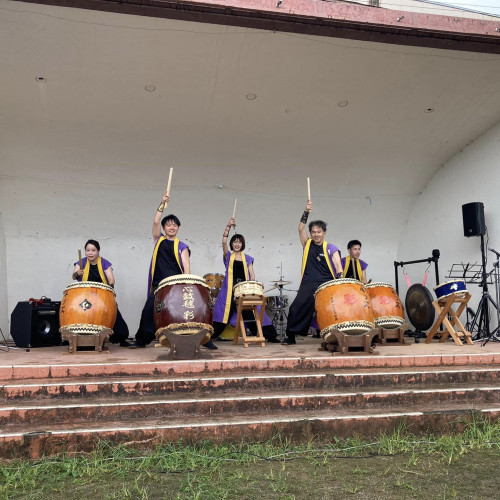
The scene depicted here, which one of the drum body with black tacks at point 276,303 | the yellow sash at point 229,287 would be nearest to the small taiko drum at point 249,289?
the yellow sash at point 229,287

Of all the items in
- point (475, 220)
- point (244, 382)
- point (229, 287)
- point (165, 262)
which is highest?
point (475, 220)

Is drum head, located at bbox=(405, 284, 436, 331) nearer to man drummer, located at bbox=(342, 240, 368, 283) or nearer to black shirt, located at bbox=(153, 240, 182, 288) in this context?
man drummer, located at bbox=(342, 240, 368, 283)

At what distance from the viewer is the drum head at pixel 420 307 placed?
585cm

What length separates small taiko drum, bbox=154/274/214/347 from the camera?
353 centimetres

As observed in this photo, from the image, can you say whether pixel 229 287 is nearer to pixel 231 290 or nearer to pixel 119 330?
pixel 231 290

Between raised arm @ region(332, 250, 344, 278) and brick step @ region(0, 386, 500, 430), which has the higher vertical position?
raised arm @ region(332, 250, 344, 278)

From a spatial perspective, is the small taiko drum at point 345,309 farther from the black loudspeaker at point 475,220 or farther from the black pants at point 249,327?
the black loudspeaker at point 475,220

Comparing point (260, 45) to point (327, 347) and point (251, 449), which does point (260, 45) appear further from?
point (251, 449)

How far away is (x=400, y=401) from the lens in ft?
9.45

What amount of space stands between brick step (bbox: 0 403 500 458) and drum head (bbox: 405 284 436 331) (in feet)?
10.3

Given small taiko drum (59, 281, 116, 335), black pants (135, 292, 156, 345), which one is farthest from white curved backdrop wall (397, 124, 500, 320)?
small taiko drum (59, 281, 116, 335)

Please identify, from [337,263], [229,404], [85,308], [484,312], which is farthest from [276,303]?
[229,404]

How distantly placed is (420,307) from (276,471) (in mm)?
4353

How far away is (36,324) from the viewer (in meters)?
4.77
